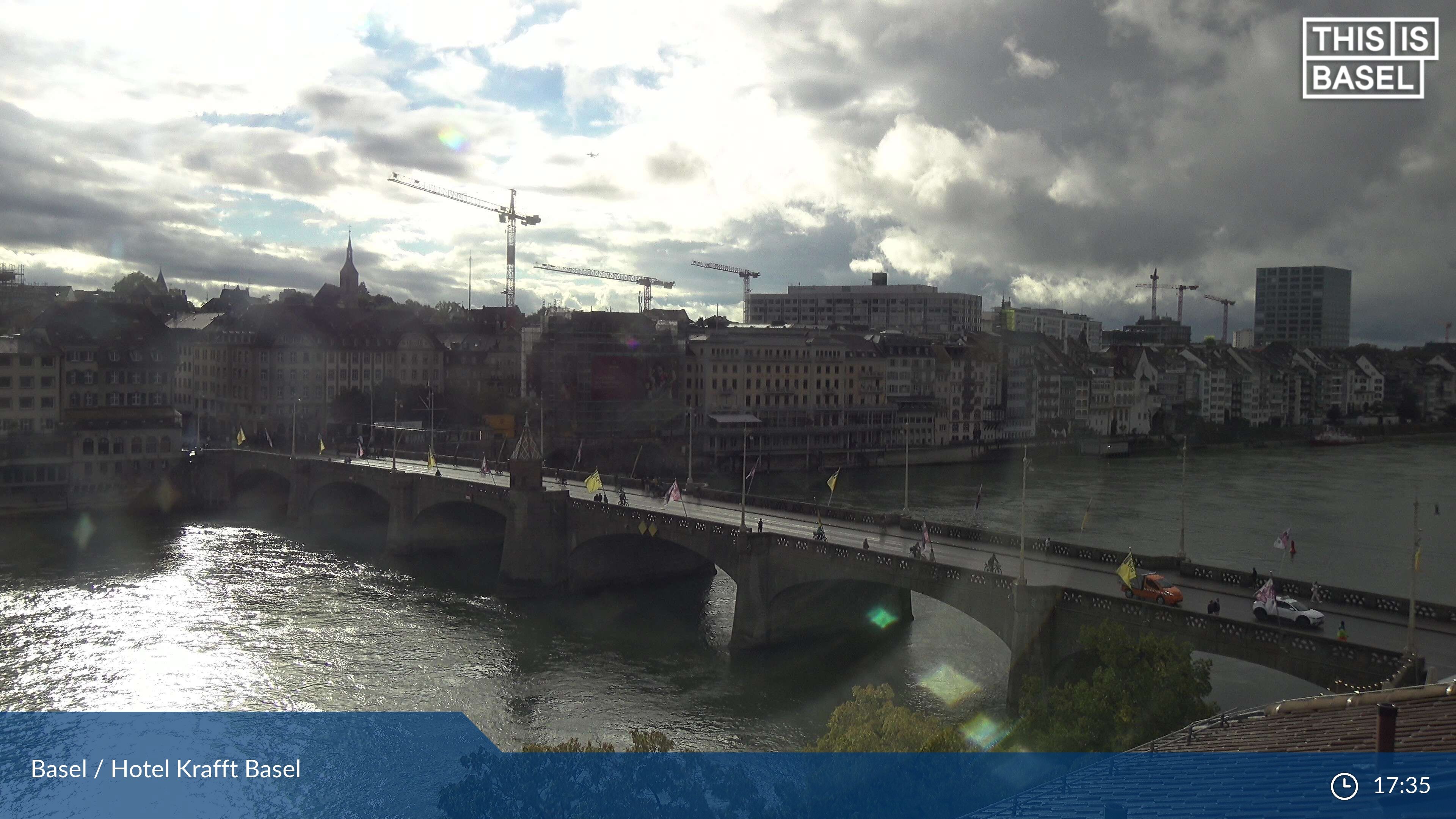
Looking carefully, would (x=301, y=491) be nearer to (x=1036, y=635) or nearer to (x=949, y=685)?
(x=949, y=685)

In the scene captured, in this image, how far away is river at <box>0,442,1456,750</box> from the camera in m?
34.6

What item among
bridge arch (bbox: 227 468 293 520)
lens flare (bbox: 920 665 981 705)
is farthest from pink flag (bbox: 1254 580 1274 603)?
bridge arch (bbox: 227 468 293 520)

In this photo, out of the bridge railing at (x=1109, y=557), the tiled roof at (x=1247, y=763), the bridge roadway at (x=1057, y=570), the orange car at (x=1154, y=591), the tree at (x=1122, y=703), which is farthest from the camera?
the orange car at (x=1154, y=591)

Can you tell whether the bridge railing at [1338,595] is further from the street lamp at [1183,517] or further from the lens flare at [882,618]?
the lens flare at [882,618]

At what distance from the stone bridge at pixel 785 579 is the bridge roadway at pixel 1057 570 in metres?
1.02

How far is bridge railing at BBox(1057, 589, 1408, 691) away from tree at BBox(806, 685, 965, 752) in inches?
330

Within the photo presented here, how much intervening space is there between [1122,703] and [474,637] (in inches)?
1122

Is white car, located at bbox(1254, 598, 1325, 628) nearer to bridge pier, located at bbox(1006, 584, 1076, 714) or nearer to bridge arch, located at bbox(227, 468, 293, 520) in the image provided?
bridge pier, located at bbox(1006, 584, 1076, 714)

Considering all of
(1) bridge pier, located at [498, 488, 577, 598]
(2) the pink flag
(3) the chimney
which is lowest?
(1) bridge pier, located at [498, 488, 577, 598]

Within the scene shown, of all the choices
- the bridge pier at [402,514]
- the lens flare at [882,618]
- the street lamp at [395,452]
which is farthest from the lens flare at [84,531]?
the lens flare at [882,618]

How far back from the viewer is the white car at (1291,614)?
28.5m

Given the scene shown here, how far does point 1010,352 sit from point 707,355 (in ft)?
166

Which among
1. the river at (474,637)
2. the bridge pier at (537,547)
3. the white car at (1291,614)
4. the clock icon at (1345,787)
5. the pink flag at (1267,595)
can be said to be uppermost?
the clock icon at (1345,787)

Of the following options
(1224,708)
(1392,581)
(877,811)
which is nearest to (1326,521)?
(1392,581)
